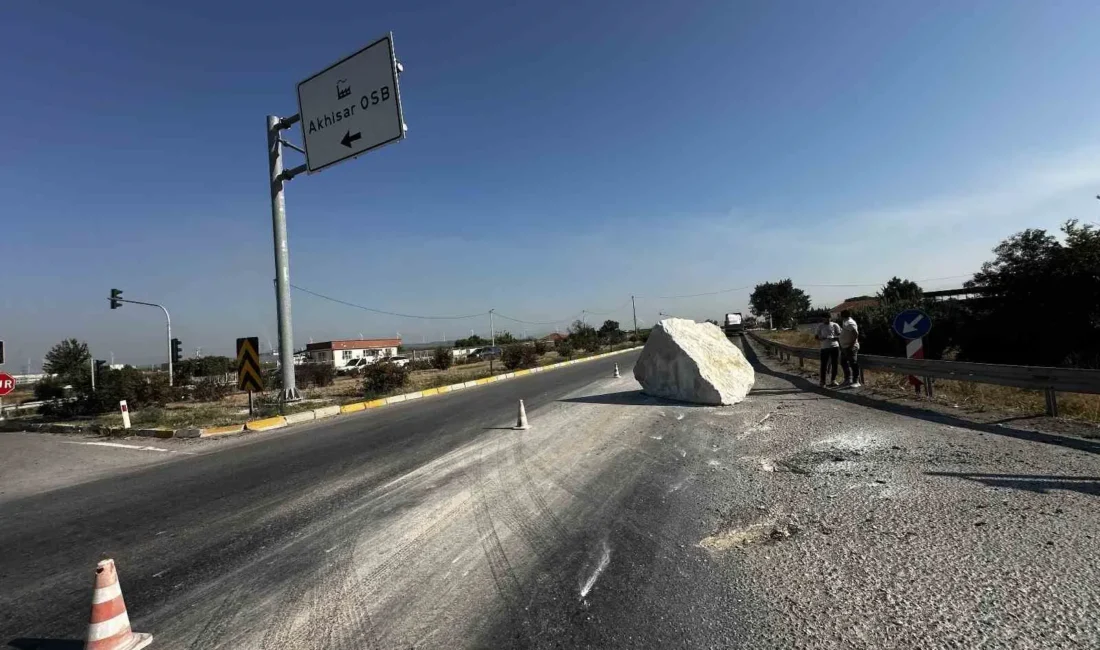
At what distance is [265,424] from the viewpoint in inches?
482

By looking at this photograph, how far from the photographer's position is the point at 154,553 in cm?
448

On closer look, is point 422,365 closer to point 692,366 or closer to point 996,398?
point 692,366

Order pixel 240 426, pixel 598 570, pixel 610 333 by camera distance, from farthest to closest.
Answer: pixel 610 333 < pixel 240 426 < pixel 598 570

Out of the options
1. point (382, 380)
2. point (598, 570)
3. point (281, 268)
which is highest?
point (281, 268)

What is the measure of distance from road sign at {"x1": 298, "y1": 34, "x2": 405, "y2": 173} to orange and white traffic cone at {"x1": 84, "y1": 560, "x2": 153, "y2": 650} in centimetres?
1250

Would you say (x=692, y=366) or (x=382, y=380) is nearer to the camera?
(x=692, y=366)

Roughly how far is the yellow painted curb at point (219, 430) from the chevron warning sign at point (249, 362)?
4.83 ft

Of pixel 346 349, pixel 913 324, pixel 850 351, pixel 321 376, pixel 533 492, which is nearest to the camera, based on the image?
pixel 533 492

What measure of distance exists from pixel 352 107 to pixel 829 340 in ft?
45.2

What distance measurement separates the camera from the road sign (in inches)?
545

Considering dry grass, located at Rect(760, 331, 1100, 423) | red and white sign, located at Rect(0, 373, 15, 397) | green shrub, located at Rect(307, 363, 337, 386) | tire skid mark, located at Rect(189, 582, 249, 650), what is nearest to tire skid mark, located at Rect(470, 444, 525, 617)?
tire skid mark, located at Rect(189, 582, 249, 650)

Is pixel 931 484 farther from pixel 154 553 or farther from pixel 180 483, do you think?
pixel 180 483

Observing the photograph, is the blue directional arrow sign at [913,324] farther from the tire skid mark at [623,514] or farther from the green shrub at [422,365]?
the green shrub at [422,365]

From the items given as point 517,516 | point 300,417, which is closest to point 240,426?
point 300,417
